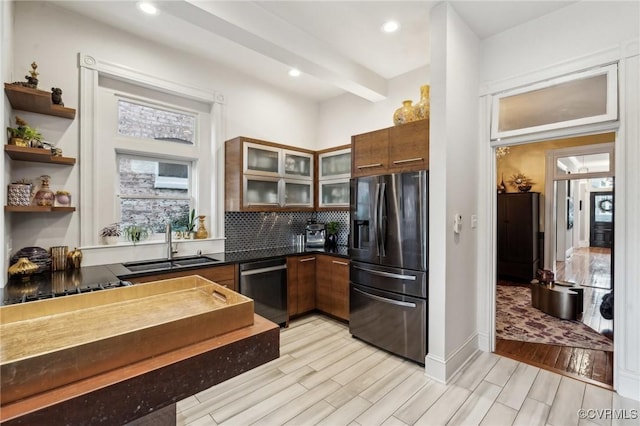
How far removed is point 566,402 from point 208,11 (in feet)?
12.8

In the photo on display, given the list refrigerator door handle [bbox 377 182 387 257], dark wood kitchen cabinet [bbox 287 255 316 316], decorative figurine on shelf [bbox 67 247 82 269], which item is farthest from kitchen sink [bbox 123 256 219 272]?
refrigerator door handle [bbox 377 182 387 257]

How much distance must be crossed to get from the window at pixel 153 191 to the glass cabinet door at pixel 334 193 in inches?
67.2

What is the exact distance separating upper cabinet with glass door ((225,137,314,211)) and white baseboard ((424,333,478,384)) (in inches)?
92.3

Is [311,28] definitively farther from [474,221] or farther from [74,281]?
[74,281]

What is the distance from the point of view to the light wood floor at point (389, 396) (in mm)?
1987

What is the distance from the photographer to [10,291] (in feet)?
5.91

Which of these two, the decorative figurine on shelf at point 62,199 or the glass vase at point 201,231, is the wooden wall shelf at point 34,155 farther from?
the glass vase at point 201,231

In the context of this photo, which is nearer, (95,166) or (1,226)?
(1,226)

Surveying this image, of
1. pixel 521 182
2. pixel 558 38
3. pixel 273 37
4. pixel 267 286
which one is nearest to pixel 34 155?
pixel 273 37

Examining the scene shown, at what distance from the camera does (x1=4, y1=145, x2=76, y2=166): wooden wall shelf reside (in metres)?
2.06

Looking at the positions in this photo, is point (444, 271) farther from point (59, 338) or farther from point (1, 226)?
point (1, 226)

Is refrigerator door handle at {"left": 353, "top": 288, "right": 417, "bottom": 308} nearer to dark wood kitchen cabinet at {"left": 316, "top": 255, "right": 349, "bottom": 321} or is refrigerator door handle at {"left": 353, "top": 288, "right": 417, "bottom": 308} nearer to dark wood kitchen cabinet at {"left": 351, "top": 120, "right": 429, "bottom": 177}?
dark wood kitchen cabinet at {"left": 316, "top": 255, "right": 349, "bottom": 321}

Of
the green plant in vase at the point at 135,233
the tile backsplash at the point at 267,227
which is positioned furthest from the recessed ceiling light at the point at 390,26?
the green plant in vase at the point at 135,233

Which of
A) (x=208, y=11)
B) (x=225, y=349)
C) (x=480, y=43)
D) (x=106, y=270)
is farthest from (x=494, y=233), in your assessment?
(x=106, y=270)
